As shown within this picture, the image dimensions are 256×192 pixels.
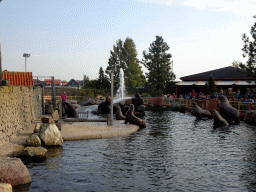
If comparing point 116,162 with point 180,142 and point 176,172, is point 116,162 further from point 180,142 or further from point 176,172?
point 180,142

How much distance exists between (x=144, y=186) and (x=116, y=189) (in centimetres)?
74

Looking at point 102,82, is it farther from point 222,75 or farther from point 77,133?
point 77,133

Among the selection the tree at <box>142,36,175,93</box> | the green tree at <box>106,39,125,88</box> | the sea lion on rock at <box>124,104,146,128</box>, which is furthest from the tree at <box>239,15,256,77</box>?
the green tree at <box>106,39,125,88</box>

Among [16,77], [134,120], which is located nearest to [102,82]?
[16,77]

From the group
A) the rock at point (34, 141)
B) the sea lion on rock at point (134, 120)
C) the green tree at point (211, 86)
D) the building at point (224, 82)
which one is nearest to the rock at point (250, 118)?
the sea lion on rock at point (134, 120)

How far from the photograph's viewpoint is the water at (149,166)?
8680mm

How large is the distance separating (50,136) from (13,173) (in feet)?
16.7

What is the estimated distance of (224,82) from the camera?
144ft

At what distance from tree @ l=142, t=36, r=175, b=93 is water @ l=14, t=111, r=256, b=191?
45918 mm

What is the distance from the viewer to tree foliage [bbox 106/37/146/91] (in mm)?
70000

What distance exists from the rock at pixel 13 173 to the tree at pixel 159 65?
53325 mm

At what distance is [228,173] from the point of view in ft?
32.4

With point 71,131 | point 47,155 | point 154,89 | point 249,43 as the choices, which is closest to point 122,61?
point 154,89

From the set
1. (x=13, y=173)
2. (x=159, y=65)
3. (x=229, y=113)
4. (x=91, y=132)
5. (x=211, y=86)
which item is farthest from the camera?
(x=159, y=65)
